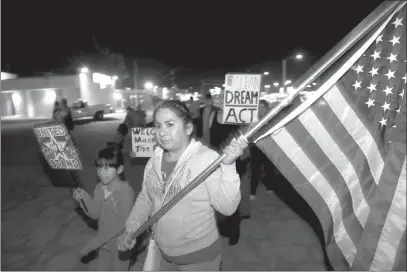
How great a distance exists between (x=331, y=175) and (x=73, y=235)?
14.9ft

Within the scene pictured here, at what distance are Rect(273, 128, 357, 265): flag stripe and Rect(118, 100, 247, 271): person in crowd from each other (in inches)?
17.9

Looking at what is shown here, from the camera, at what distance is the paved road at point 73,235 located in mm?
→ 4539

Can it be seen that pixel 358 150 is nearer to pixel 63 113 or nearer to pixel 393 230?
pixel 393 230

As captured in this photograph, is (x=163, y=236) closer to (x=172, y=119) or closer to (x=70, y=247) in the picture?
(x=172, y=119)

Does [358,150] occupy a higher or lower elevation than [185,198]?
higher

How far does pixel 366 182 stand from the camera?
2.26m

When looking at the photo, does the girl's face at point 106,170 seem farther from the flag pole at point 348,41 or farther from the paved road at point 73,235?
the flag pole at point 348,41

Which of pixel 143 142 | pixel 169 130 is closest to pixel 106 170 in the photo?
pixel 169 130

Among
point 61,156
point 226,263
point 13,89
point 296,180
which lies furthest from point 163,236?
point 13,89

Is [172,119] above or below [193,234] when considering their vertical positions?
above

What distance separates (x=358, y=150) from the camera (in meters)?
2.29

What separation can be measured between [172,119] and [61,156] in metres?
1.38

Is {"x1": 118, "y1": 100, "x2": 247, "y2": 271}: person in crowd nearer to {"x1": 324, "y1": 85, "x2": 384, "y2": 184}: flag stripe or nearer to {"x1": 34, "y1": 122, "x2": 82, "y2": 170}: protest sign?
{"x1": 324, "y1": 85, "x2": 384, "y2": 184}: flag stripe

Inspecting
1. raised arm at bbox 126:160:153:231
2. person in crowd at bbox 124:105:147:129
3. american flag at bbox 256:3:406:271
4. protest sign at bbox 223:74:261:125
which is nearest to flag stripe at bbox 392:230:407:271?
american flag at bbox 256:3:406:271
